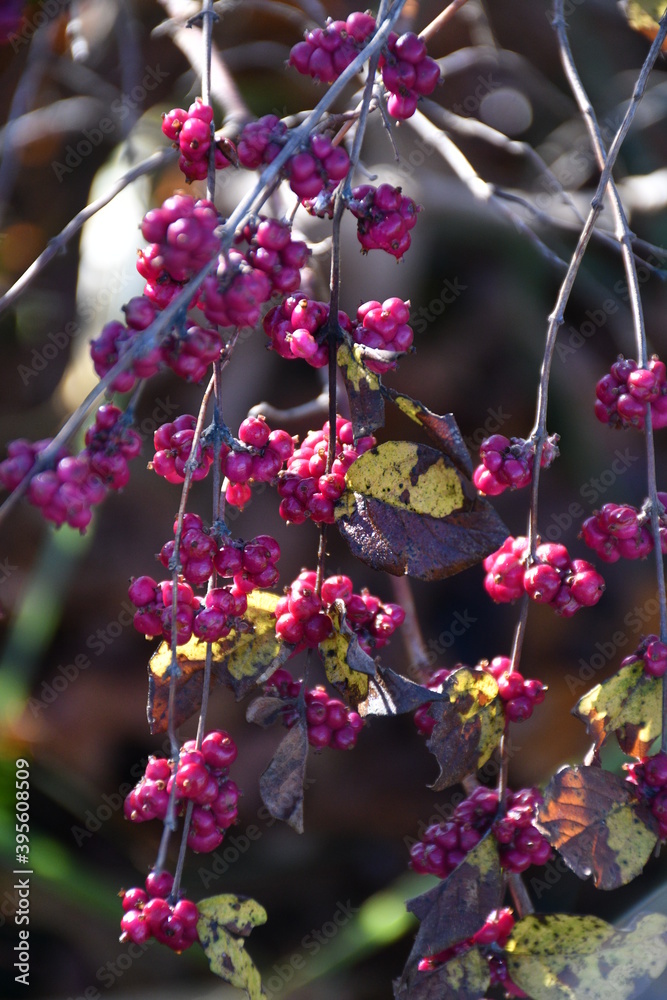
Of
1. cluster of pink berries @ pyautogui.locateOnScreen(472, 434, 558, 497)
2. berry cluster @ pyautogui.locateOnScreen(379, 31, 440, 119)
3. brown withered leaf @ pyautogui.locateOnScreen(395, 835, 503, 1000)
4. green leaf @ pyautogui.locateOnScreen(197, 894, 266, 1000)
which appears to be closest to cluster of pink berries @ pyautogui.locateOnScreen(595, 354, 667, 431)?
cluster of pink berries @ pyautogui.locateOnScreen(472, 434, 558, 497)

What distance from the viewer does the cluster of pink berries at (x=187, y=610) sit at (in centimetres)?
71

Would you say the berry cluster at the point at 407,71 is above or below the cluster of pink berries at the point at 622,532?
above

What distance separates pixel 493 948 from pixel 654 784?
0.21 metres

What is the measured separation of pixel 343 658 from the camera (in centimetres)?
74

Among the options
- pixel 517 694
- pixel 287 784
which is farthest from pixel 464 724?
pixel 287 784

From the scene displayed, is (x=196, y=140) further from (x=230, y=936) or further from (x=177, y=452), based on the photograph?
(x=230, y=936)

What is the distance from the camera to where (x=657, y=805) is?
0.72 m

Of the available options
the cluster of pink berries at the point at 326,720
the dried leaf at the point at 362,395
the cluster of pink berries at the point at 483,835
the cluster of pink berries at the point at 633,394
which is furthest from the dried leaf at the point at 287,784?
the cluster of pink berries at the point at 633,394

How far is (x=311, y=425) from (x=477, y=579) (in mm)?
439

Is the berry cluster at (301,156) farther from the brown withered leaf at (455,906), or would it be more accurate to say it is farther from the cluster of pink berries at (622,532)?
the brown withered leaf at (455,906)

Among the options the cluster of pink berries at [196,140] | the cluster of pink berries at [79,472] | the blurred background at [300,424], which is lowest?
the blurred background at [300,424]

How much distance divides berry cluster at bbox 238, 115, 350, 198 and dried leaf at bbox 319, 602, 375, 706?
36 centimetres

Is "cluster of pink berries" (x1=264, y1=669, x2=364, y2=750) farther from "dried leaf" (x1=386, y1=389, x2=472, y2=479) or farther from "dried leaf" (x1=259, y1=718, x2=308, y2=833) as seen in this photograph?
"dried leaf" (x1=386, y1=389, x2=472, y2=479)

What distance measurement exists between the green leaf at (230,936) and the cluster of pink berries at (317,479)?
1.14ft
